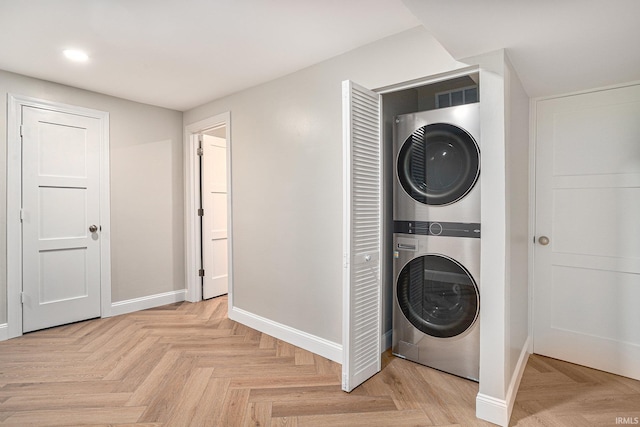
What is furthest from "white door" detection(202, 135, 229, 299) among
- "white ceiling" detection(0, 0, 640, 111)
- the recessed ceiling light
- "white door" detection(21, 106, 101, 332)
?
the recessed ceiling light

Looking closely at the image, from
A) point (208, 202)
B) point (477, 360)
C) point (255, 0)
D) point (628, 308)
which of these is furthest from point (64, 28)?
point (628, 308)

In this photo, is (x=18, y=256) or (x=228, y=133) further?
(x=228, y=133)

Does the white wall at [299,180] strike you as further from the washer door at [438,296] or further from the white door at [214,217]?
the white door at [214,217]

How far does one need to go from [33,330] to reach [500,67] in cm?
416

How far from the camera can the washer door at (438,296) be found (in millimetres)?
2246

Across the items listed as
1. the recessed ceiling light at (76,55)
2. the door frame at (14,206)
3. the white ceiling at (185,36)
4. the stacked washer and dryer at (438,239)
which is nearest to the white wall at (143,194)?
the door frame at (14,206)

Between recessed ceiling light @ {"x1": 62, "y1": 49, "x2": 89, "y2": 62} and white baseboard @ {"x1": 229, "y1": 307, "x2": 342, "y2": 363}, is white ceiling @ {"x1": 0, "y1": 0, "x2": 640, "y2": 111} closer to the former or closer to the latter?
recessed ceiling light @ {"x1": 62, "y1": 49, "x2": 89, "y2": 62}

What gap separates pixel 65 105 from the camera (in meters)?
3.28

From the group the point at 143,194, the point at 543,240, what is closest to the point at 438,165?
the point at 543,240

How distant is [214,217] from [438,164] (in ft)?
9.54

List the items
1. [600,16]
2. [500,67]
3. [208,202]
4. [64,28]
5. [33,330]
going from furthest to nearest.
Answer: [208,202] → [33,330] → [64,28] → [500,67] → [600,16]

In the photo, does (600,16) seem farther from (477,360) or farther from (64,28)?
(64,28)

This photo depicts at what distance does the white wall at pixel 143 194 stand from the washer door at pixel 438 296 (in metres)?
2.79

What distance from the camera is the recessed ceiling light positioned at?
2.53m
